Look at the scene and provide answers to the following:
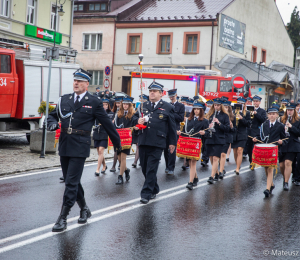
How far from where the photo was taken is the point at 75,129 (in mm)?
5965

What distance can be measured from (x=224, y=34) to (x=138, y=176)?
1076 inches

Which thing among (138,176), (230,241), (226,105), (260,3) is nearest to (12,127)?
(138,176)

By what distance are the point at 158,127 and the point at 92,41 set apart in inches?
1278

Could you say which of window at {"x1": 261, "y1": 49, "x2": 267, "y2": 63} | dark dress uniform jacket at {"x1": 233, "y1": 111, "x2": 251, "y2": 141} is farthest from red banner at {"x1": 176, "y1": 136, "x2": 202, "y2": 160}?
window at {"x1": 261, "y1": 49, "x2": 267, "y2": 63}

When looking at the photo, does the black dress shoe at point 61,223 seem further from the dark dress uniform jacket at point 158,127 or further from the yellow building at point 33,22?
the yellow building at point 33,22

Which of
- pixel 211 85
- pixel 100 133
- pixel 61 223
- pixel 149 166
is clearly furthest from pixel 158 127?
pixel 211 85

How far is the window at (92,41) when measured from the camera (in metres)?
38.8

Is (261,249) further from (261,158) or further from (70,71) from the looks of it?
(70,71)

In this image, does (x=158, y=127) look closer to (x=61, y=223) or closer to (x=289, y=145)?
(x=61, y=223)

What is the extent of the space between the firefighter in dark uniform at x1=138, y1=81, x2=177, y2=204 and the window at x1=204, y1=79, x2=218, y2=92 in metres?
17.7

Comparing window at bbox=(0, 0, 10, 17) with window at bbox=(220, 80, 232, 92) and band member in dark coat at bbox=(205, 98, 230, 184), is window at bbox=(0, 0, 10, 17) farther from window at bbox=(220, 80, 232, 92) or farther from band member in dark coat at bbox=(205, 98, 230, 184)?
band member in dark coat at bbox=(205, 98, 230, 184)

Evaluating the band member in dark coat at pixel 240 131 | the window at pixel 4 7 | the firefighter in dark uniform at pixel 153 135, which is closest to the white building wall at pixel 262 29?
the window at pixel 4 7

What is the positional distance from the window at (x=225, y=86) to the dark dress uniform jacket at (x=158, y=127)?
17.8 m

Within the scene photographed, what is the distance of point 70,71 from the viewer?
613 inches
